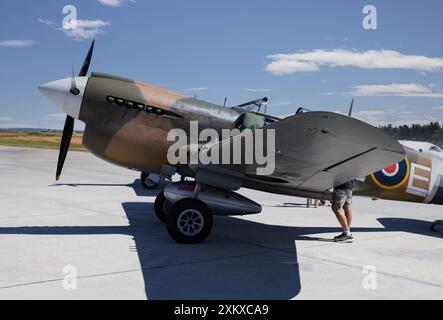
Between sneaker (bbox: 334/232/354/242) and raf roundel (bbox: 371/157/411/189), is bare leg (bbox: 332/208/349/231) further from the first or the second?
raf roundel (bbox: 371/157/411/189)

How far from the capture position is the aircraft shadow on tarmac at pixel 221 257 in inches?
167

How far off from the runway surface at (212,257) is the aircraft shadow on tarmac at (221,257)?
0.5 inches

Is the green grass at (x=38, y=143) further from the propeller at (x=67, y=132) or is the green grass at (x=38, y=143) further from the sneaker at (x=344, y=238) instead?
the sneaker at (x=344, y=238)

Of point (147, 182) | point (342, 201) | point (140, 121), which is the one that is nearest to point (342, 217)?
point (342, 201)

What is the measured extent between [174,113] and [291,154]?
2315 mm

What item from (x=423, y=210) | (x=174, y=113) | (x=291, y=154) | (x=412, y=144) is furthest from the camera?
(x=423, y=210)

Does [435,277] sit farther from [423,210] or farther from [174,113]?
[423,210]

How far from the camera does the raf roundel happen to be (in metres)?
7.48

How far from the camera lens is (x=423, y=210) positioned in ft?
36.8

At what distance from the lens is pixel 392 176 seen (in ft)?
24.7

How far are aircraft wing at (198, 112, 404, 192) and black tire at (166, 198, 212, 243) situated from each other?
0.62m

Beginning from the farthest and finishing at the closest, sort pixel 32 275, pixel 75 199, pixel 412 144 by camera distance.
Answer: pixel 75 199 → pixel 412 144 → pixel 32 275

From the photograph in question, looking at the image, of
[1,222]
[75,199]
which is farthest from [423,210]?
[1,222]
